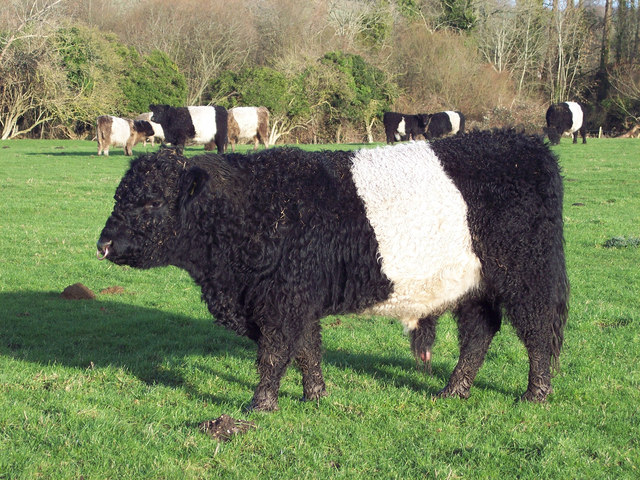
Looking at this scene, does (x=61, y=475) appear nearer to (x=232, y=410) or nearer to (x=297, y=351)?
(x=232, y=410)

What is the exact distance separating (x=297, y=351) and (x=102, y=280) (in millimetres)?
5184

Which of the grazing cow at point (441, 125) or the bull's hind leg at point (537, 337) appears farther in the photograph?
the grazing cow at point (441, 125)

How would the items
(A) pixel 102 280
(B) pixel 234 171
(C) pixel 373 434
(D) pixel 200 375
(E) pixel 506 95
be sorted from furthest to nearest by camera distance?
(E) pixel 506 95
(A) pixel 102 280
(D) pixel 200 375
(B) pixel 234 171
(C) pixel 373 434

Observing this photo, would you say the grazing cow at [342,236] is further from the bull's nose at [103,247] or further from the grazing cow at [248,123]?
the grazing cow at [248,123]

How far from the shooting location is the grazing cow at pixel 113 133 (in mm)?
27562

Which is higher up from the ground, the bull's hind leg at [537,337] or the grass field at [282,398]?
the bull's hind leg at [537,337]

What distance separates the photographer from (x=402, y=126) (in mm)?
40156

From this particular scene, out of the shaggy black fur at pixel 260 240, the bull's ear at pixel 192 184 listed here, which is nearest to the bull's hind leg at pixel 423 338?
the shaggy black fur at pixel 260 240

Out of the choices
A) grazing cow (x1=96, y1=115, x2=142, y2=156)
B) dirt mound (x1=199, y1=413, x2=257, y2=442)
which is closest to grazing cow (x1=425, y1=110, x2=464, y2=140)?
grazing cow (x1=96, y1=115, x2=142, y2=156)

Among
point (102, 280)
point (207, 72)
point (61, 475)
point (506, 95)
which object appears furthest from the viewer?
point (506, 95)

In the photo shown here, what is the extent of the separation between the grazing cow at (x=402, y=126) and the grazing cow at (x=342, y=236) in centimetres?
3504

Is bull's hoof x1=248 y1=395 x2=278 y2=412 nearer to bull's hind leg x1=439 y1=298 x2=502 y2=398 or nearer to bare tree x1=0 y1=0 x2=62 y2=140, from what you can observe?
bull's hind leg x1=439 y1=298 x2=502 y2=398

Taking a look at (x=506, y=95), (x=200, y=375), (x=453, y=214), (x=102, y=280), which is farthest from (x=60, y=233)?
(x=506, y=95)

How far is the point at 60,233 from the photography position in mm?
11789
